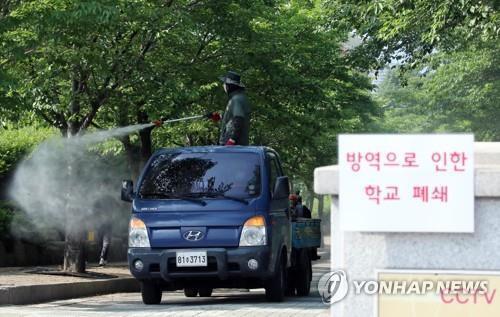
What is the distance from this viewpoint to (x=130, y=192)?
46.0 ft

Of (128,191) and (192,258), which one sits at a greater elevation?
(128,191)

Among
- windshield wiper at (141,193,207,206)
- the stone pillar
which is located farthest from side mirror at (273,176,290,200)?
the stone pillar

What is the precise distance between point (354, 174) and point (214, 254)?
7990 mm

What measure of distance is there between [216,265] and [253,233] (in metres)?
0.59

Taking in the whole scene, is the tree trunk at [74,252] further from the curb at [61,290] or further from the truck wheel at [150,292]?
the truck wheel at [150,292]

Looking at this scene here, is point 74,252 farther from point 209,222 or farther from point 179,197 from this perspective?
point 209,222

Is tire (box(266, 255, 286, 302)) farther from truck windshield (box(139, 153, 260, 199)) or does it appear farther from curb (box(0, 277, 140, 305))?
curb (box(0, 277, 140, 305))

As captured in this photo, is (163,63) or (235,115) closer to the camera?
(235,115)

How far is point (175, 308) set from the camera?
1282 cm

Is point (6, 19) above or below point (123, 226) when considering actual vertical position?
above

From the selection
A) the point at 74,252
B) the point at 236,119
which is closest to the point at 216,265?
the point at 236,119

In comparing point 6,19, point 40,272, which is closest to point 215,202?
point 6,19

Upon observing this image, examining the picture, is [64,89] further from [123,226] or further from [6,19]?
[123,226]

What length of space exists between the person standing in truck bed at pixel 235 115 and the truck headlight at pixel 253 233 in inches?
79.3
